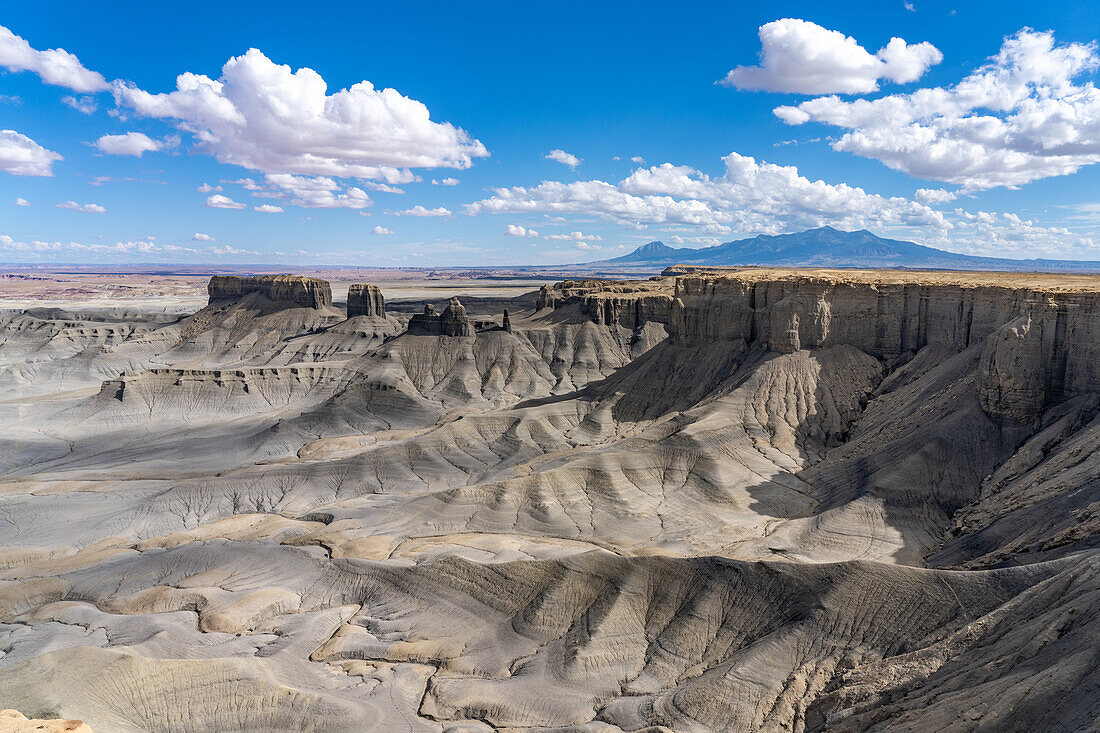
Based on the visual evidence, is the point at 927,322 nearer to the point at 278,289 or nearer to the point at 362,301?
the point at 362,301

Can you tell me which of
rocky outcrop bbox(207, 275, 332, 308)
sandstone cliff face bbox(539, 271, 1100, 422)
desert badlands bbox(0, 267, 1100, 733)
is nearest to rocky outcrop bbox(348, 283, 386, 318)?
rocky outcrop bbox(207, 275, 332, 308)

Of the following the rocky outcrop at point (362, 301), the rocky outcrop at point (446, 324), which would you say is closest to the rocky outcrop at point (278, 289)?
the rocky outcrop at point (362, 301)

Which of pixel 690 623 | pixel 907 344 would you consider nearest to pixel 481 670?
pixel 690 623

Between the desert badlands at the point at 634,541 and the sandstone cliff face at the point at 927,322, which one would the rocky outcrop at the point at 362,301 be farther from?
the sandstone cliff face at the point at 927,322

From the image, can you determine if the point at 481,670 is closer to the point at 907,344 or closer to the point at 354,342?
the point at 907,344

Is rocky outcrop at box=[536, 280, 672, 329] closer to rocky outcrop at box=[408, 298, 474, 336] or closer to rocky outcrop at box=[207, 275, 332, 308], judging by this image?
rocky outcrop at box=[408, 298, 474, 336]

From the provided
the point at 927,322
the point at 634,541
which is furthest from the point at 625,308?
the point at 634,541
